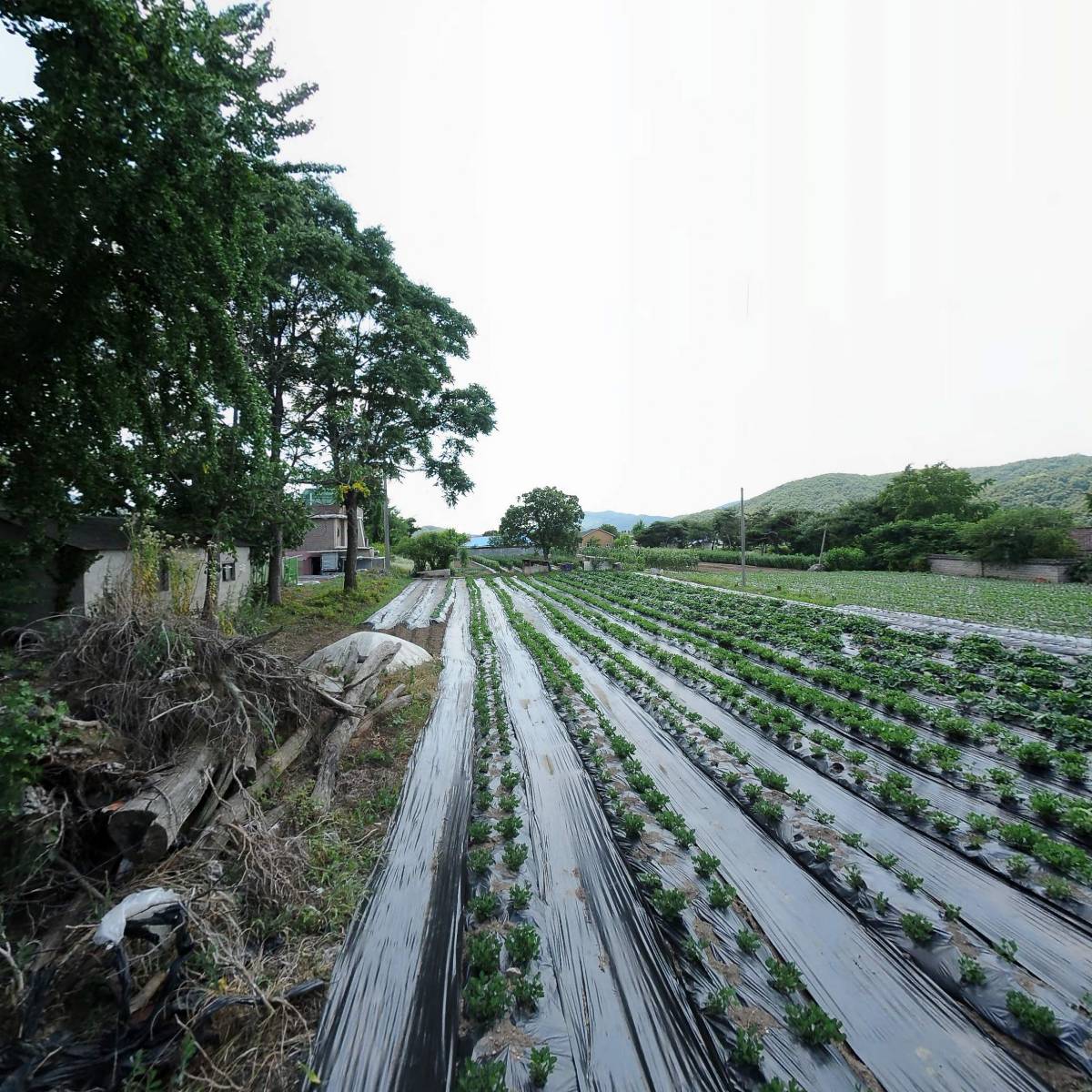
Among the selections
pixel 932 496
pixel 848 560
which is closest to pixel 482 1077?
pixel 848 560

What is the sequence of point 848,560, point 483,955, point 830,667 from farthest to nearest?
point 848,560, point 830,667, point 483,955

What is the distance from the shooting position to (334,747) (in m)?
4.92

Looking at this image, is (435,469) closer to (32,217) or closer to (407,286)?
(407,286)

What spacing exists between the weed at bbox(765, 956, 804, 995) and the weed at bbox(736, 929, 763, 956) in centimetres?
9

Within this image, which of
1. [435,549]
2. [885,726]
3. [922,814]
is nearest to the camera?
[922,814]

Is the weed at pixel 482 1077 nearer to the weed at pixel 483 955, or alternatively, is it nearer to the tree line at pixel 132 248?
the weed at pixel 483 955

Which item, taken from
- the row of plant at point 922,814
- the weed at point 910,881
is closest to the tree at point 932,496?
the row of plant at point 922,814

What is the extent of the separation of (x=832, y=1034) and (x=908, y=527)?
4366cm

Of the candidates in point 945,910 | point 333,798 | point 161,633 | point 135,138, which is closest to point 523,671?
point 333,798

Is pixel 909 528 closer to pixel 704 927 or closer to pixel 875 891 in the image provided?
pixel 875 891

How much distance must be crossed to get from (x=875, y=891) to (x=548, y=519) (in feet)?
105

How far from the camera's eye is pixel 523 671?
860 cm

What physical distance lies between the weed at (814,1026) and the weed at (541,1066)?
44.5 inches

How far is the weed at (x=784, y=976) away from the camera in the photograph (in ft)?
7.73
